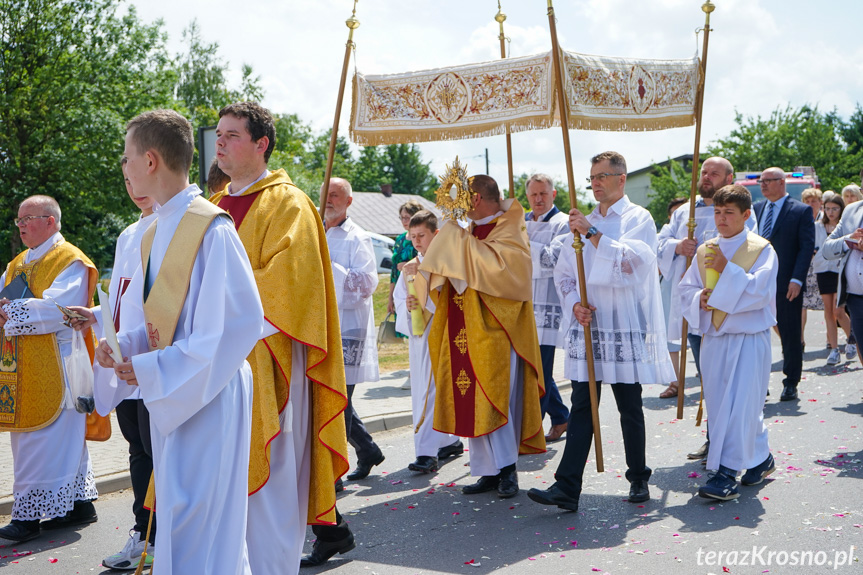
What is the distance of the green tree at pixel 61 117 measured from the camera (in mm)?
24125

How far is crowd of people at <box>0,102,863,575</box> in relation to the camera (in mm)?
3084

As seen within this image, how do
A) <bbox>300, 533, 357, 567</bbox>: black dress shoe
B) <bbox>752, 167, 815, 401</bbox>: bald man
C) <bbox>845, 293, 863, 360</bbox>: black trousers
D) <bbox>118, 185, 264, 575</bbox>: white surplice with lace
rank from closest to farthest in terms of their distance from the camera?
1. <bbox>118, 185, 264, 575</bbox>: white surplice with lace
2. <bbox>300, 533, 357, 567</bbox>: black dress shoe
3. <bbox>845, 293, 863, 360</bbox>: black trousers
4. <bbox>752, 167, 815, 401</bbox>: bald man

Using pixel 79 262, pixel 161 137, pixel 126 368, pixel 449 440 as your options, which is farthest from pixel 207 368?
pixel 449 440

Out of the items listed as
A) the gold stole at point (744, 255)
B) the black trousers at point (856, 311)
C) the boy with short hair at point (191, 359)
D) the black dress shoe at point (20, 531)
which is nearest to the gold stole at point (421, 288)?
the gold stole at point (744, 255)

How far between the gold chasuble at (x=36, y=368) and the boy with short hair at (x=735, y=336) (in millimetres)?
4158

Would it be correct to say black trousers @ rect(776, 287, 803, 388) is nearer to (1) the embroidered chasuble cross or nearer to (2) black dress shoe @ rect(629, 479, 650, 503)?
(2) black dress shoe @ rect(629, 479, 650, 503)

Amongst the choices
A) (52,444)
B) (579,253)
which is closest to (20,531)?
(52,444)

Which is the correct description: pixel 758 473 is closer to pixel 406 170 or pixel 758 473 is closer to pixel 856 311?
pixel 856 311

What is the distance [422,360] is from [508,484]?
1685 mm

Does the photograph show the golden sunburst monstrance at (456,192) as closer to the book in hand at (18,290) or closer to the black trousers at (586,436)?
the black trousers at (586,436)

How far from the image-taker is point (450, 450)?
7.66 meters

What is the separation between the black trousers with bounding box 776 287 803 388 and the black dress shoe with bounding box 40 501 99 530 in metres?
6.65

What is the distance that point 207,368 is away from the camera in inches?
116

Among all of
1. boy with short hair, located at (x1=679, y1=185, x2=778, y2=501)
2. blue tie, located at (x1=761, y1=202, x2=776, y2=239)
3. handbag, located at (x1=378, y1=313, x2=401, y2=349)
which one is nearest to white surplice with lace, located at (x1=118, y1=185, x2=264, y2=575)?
boy with short hair, located at (x1=679, y1=185, x2=778, y2=501)
